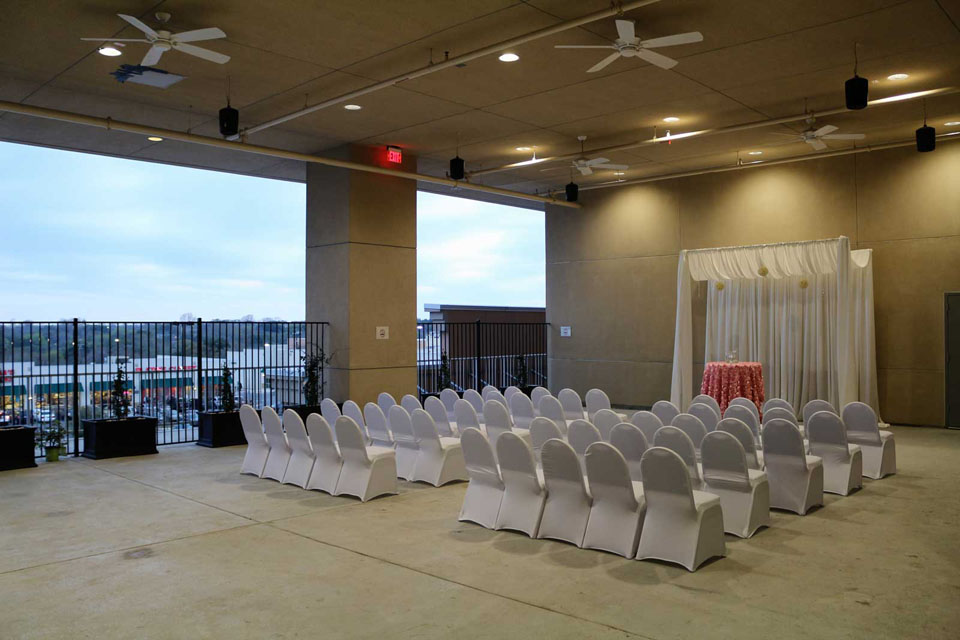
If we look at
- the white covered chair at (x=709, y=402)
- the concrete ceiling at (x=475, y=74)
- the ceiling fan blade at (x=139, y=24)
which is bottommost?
the white covered chair at (x=709, y=402)

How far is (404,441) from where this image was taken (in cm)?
808

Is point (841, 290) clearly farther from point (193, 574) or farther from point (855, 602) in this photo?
point (193, 574)

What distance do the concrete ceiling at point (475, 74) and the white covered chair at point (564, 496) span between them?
396cm

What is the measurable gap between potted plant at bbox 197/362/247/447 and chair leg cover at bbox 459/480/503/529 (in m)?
5.47

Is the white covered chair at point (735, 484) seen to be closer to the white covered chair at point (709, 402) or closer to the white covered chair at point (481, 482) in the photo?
the white covered chair at point (481, 482)

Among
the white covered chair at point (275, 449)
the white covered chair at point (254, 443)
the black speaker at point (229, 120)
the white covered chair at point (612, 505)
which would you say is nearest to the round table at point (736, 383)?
the white covered chair at point (612, 505)

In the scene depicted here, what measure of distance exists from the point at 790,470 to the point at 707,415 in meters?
1.46

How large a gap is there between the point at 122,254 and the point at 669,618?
10973 mm

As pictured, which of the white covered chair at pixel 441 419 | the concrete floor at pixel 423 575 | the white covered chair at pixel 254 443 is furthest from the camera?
the white covered chair at pixel 441 419

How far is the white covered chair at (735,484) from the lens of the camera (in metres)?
5.53

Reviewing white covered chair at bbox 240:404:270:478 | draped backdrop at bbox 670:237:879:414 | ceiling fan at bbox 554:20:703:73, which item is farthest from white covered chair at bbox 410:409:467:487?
draped backdrop at bbox 670:237:879:414

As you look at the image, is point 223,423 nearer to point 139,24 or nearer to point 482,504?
point 482,504

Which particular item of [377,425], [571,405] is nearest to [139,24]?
[377,425]

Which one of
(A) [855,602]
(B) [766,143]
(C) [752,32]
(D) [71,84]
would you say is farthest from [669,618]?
(B) [766,143]
